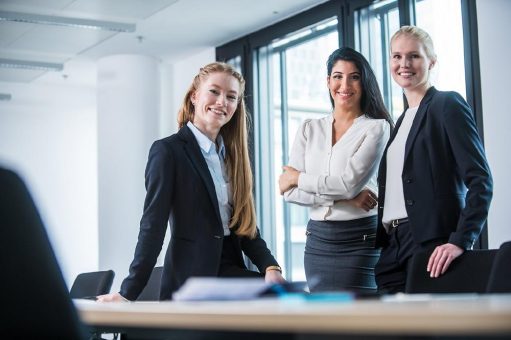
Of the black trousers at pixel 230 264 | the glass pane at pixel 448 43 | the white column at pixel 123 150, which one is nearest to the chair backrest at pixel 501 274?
the black trousers at pixel 230 264

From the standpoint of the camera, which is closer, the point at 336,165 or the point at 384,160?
the point at 384,160

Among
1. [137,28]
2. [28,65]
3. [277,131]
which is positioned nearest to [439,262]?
[277,131]

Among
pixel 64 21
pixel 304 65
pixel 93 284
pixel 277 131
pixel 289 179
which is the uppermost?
pixel 64 21

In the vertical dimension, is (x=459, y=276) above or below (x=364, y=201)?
below

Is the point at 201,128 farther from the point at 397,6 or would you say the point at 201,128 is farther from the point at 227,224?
the point at 397,6

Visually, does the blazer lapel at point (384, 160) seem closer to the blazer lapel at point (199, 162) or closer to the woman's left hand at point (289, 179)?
the woman's left hand at point (289, 179)

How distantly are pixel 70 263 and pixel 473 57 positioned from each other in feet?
19.8

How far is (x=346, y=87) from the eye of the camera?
10.3ft

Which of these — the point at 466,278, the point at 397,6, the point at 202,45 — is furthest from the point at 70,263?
the point at 466,278

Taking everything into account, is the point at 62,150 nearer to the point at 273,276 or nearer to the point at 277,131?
the point at 277,131

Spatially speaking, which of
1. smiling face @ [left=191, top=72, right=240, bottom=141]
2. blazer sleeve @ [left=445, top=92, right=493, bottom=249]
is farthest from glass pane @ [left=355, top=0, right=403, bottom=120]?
smiling face @ [left=191, top=72, right=240, bottom=141]

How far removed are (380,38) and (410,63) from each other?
11.2ft

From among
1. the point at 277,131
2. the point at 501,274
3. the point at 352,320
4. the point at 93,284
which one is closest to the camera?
the point at 352,320

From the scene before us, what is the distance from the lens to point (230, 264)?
259 centimetres
